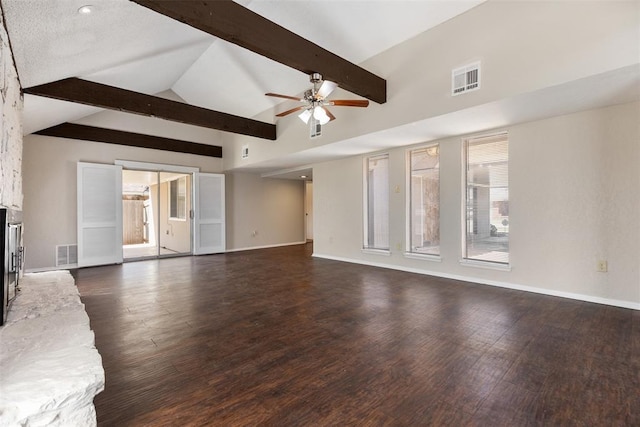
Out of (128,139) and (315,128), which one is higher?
(128,139)

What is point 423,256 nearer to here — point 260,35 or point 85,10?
point 260,35

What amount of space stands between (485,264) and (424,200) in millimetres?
1527

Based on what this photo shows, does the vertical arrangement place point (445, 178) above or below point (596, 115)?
below

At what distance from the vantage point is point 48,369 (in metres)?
1.50

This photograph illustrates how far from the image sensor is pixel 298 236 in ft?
33.9

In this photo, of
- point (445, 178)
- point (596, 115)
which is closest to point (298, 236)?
point (445, 178)

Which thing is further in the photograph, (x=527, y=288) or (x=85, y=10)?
(x=527, y=288)

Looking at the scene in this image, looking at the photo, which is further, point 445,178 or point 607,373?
point 445,178

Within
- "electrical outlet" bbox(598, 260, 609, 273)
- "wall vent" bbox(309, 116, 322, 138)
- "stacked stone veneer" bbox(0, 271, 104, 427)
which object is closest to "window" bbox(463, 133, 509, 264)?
"electrical outlet" bbox(598, 260, 609, 273)

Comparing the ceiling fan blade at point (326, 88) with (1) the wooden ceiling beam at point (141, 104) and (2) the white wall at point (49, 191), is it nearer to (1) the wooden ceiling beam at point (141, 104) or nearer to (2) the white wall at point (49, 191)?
(1) the wooden ceiling beam at point (141, 104)

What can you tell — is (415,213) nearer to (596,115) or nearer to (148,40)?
(596,115)

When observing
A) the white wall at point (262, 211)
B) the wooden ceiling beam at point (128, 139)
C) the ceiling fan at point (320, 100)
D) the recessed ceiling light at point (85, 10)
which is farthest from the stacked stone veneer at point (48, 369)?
the white wall at point (262, 211)

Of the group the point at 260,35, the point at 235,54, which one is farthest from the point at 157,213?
the point at 260,35

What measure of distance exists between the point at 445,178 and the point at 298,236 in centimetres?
613
